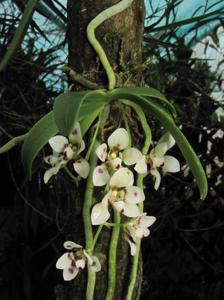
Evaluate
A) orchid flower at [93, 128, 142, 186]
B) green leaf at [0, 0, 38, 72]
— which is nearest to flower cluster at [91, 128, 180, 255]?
orchid flower at [93, 128, 142, 186]

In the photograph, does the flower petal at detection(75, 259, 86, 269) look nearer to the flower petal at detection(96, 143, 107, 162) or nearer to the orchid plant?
the orchid plant

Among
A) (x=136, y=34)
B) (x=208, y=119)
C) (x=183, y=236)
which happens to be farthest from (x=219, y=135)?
(x=136, y=34)

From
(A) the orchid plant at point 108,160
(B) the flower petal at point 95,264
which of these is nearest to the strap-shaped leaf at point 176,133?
(A) the orchid plant at point 108,160

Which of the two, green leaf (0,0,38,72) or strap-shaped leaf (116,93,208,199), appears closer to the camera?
strap-shaped leaf (116,93,208,199)

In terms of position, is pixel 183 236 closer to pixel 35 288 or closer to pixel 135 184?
pixel 35 288

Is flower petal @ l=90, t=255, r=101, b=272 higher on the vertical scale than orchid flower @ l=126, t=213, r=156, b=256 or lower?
lower

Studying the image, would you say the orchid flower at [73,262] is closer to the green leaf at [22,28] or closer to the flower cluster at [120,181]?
the flower cluster at [120,181]
